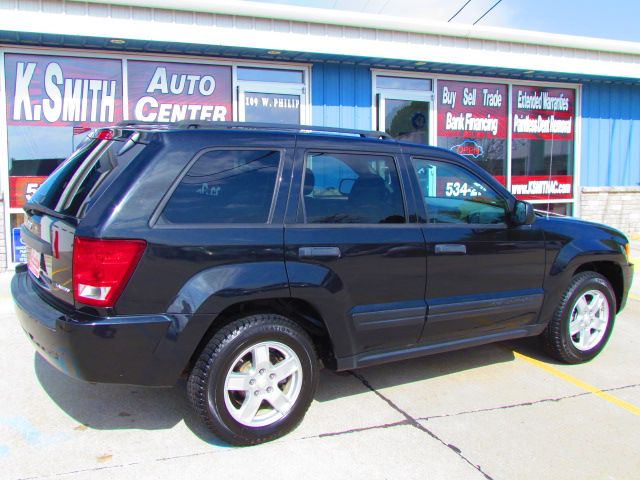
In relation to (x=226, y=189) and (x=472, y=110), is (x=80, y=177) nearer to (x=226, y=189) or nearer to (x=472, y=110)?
(x=226, y=189)

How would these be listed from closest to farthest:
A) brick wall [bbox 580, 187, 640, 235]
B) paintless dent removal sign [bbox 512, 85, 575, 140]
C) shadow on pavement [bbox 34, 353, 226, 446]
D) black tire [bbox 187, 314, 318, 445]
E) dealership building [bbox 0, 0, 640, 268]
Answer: black tire [bbox 187, 314, 318, 445], shadow on pavement [bbox 34, 353, 226, 446], dealership building [bbox 0, 0, 640, 268], paintless dent removal sign [bbox 512, 85, 575, 140], brick wall [bbox 580, 187, 640, 235]

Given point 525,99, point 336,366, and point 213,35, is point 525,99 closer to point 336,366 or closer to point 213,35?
point 213,35

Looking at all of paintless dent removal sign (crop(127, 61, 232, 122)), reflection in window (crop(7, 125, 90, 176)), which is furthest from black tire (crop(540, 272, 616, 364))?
reflection in window (crop(7, 125, 90, 176))

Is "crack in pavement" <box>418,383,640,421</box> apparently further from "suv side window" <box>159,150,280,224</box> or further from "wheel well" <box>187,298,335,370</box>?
"suv side window" <box>159,150,280,224</box>

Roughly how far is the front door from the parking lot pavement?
0.49 m

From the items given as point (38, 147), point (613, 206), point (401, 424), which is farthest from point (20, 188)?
point (613, 206)

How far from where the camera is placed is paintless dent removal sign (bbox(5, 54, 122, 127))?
7.82 m

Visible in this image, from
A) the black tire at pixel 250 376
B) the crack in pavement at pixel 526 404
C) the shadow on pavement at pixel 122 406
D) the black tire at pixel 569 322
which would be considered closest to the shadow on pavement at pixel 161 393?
the shadow on pavement at pixel 122 406

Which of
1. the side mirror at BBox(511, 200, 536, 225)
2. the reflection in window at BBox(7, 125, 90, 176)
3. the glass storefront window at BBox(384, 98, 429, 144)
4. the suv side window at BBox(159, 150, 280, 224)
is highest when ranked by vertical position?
the glass storefront window at BBox(384, 98, 429, 144)

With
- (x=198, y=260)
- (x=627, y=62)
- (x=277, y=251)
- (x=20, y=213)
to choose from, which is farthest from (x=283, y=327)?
(x=627, y=62)

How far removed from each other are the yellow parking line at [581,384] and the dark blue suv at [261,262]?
0.51 m

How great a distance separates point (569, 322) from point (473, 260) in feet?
4.03

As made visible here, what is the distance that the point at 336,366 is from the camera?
3.48 m

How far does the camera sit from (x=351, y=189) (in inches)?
142
